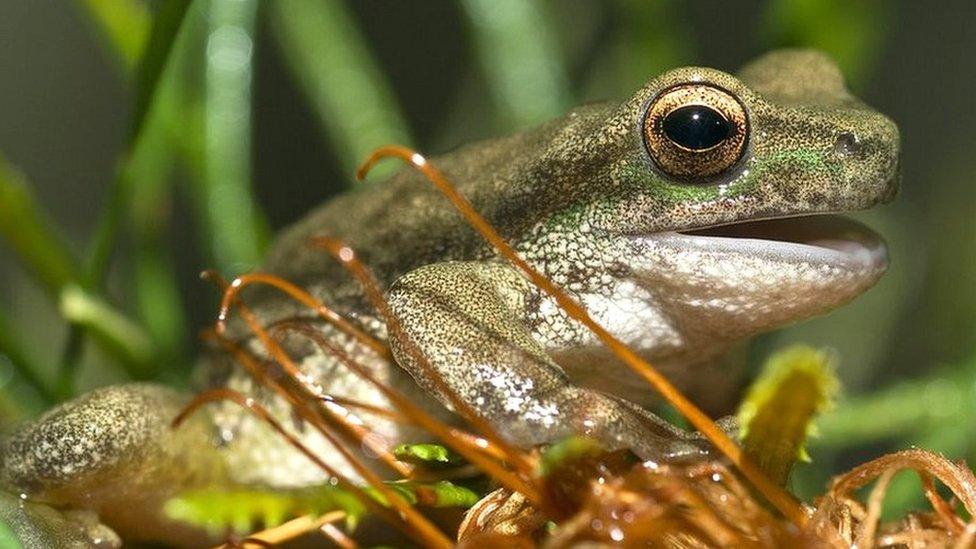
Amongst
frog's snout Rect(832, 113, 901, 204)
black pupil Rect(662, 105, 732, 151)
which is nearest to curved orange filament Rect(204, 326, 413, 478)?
black pupil Rect(662, 105, 732, 151)

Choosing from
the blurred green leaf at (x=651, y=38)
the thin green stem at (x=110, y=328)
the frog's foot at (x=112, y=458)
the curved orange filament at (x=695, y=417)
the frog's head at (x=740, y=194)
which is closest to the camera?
the curved orange filament at (x=695, y=417)

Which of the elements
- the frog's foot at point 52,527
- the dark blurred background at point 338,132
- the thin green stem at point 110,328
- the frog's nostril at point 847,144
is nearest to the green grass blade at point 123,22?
the dark blurred background at point 338,132

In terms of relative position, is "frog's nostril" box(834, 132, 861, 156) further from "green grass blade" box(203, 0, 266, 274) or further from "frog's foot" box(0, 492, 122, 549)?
"frog's foot" box(0, 492, 122, 549)

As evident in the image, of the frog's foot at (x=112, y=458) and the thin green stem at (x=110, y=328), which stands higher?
the thin green stem at (x=110, y=328)

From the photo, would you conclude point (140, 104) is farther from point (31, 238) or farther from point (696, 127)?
point (696, 127)

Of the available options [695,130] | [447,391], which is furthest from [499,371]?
[695,130]

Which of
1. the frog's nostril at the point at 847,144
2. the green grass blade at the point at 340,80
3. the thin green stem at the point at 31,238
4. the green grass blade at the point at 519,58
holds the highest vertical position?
the green grass blade at the point at 519,58

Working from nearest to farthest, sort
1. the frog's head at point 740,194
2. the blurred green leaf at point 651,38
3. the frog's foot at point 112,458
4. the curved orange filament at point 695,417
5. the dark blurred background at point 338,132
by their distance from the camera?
the curved orange filament at point 695,417 < the frog's head at point 740,194 < the frog's foot at point 112,458 < the dark blurred background at point 338,132 < the blurred green leaf at point 651,38

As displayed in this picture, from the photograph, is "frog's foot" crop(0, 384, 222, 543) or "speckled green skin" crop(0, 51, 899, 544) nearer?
"speckled green skin" crop(0, 51, 899, 544)

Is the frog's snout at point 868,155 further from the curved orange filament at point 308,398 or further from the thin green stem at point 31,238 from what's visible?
the thin green stem at point 31,238
